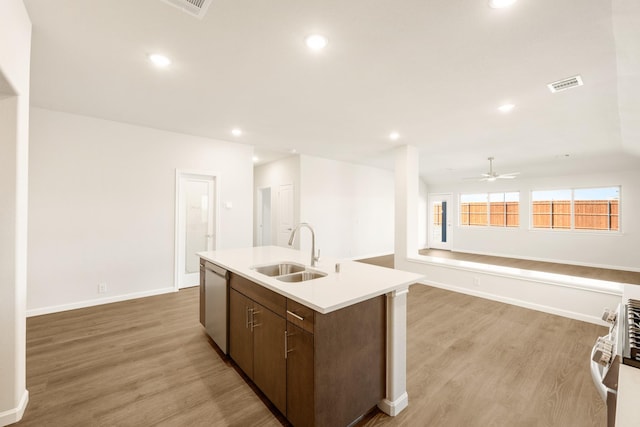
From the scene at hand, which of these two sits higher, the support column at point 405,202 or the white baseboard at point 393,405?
the support column at point 405,202

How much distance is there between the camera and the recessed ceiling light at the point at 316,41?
1.99 metres

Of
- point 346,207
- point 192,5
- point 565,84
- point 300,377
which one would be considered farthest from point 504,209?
point 192,5

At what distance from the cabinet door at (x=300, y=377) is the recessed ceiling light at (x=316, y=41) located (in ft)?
6.88

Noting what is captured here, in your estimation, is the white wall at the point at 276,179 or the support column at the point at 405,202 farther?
the white wall at the point at 276,179

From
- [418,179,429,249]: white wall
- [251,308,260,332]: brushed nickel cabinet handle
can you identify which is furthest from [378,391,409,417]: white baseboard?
[418,179,429,249]: white wall

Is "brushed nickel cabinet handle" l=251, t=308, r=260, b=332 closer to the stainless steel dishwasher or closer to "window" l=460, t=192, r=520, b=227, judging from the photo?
the stainless steel dishwasher

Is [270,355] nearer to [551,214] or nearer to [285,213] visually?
[285,213]

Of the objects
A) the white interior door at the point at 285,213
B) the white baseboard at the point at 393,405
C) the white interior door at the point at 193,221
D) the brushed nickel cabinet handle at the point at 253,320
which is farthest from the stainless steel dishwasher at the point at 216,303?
the white interior door at the point at 285,213

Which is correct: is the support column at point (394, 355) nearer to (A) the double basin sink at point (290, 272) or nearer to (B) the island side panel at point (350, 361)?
(B) the island side panel at point (350, 361)

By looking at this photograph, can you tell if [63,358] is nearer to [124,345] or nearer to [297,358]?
[124,345]

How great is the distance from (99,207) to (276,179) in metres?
3.95

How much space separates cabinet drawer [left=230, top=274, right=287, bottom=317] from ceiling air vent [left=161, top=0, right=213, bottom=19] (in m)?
1.95

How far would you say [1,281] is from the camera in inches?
64.1

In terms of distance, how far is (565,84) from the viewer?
8.57 feet
